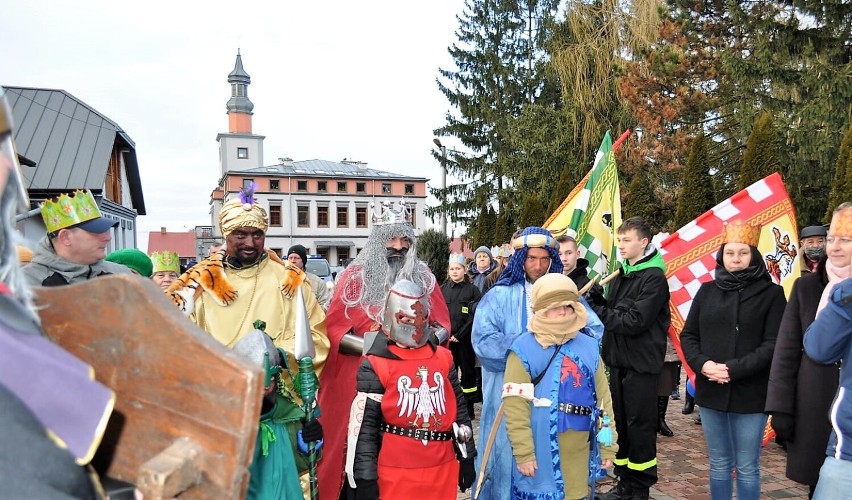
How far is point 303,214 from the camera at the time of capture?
5434cm

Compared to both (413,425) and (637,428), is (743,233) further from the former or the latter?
(413,425)

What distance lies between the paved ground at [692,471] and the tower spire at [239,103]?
7045cm

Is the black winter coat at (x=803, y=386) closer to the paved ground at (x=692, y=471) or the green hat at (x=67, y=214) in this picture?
the paved ground at (x=692, y=471)

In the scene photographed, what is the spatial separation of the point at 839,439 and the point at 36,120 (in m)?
20.1

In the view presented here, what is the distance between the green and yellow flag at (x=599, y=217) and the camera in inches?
231

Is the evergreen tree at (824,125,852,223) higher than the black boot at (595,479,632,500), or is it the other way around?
the evergreen tree at (824,125,852,223)

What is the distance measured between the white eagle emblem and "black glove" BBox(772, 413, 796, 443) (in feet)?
5.90

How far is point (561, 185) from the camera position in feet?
51.6

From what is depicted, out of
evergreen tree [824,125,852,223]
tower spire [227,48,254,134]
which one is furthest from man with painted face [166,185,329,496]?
tower spire [227,48,254,134]

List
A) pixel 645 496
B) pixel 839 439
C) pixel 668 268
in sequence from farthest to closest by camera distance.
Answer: pixel 668 268
pixel 645 496
pixel 839 439

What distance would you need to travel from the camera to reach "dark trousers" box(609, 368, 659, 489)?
4074mm

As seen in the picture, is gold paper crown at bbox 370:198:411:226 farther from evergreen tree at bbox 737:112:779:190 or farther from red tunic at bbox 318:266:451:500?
evergreen tree at bbox 737:112:779:190

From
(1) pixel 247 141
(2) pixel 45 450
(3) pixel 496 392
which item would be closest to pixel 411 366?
(3) pixel 496 392

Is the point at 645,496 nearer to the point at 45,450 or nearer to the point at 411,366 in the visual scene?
the point at 411,366
